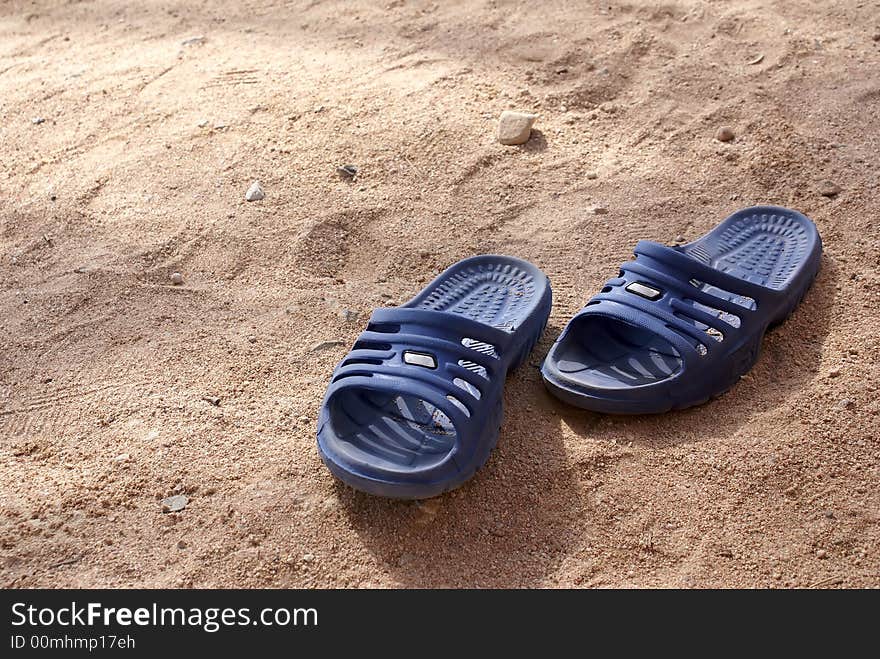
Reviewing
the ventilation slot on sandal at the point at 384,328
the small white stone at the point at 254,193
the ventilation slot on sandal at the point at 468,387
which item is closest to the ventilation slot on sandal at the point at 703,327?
the ventilation slot on sandal at the point at 468,387

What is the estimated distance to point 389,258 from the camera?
100 inches

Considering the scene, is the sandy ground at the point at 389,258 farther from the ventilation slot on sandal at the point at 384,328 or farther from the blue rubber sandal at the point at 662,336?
the ventilation slot on sandal at the point at 384,328

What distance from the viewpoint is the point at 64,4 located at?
433cm

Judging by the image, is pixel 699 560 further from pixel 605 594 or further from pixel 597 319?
pixel 597 319

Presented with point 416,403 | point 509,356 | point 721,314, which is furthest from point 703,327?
point 416,403

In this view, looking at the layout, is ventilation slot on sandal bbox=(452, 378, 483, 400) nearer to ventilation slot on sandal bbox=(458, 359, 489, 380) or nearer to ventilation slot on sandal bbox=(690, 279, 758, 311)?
ventilation slot on sandal bbox=(458, 359, 489, 380)

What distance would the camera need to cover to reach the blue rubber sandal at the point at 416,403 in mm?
1719

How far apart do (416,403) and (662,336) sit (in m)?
0.52

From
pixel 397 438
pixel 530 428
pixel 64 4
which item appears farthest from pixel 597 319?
pixel 64 4

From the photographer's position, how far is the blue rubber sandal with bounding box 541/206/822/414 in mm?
1942

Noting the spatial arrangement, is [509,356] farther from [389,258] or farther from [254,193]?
[254,193]

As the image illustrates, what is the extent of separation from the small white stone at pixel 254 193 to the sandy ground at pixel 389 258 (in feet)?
0.08

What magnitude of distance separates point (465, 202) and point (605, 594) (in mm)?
1420

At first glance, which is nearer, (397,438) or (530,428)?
(397,438)
